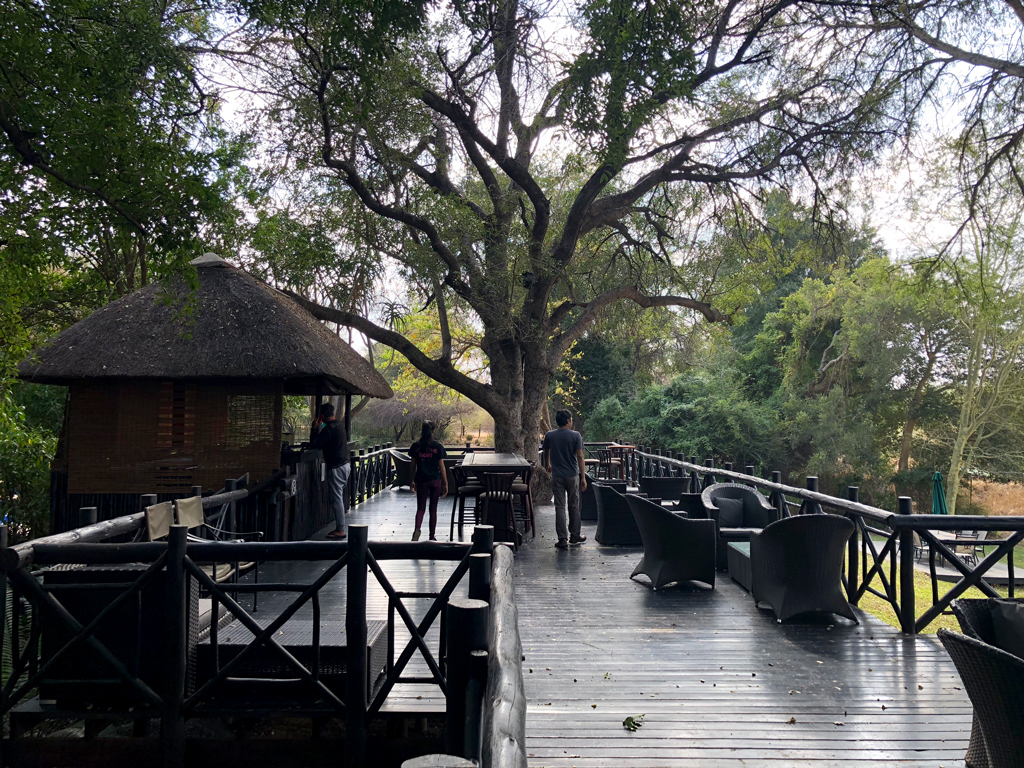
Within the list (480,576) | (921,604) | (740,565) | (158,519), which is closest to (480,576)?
(480,576)

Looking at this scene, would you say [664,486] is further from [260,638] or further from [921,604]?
[260,638]

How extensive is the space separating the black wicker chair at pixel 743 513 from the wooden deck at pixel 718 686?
605 millimetres

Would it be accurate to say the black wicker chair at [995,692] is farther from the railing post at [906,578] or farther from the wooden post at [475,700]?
the railing post at [906,578]

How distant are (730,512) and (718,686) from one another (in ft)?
13.3

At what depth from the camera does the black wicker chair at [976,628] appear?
127 inches

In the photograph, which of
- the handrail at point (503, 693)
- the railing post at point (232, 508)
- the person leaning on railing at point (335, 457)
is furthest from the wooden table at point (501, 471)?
Answer: the handrail at point (503, 693)

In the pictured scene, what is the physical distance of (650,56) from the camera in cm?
859

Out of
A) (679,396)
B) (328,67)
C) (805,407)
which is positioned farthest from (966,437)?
(328,67)

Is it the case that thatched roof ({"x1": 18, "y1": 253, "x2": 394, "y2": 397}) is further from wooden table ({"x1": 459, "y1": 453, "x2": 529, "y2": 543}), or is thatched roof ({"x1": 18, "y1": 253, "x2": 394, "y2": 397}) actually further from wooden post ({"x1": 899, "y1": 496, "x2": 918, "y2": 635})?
wooden post ({"x1": 899, "y1": 496, "x2": 918, "y2": 635})

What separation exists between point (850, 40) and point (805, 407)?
54.3 ft

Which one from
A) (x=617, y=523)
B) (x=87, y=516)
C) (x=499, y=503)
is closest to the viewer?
(x=87, y=516)

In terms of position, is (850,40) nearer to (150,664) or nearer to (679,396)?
(150,664)

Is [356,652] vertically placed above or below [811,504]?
below

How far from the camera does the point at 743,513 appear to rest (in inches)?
328
